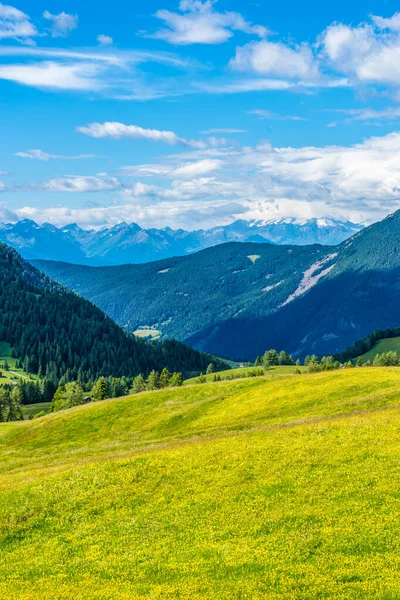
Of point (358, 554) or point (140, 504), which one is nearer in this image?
point (358, 554)

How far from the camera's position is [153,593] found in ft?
77.6

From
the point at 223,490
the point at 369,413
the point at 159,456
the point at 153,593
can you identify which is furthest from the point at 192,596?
the point at 369,413

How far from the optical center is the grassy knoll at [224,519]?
23719 millimetres

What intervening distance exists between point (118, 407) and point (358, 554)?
62539 mm

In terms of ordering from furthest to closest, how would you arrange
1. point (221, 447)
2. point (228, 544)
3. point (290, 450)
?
point (221, 447)
point (290, 450)
point (228, 544)

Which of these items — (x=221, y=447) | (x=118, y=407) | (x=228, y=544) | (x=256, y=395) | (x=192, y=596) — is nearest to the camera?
(x=192, y=596)

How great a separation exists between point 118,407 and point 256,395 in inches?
960

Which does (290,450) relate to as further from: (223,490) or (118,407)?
(118,407)

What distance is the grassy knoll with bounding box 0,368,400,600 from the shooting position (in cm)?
2372

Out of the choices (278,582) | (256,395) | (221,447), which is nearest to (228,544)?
(278,582)

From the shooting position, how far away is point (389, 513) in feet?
90.1

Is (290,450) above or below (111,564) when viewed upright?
above

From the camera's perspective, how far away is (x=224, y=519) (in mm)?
30328

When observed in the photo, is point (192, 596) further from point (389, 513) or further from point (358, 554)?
point (389, 513)
